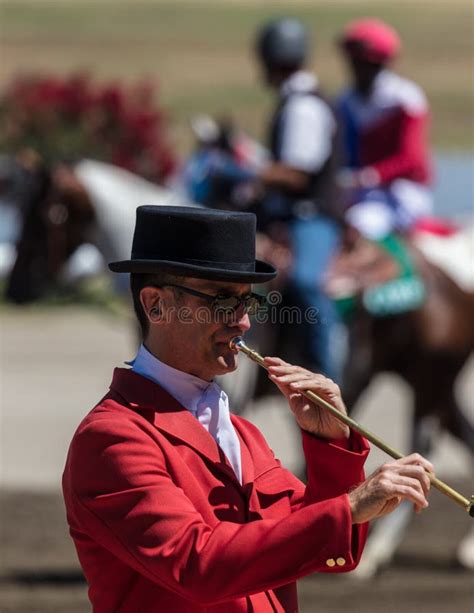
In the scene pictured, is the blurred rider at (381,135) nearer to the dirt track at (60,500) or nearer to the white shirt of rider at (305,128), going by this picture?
the white shirt of rider at (305,128)

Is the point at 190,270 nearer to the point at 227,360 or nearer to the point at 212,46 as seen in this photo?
the point at 227,360

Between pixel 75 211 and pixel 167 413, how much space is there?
4951 millimetres

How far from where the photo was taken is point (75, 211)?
302 inches

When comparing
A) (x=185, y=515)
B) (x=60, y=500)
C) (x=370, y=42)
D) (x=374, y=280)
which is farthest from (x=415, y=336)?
(x=185, y=515)

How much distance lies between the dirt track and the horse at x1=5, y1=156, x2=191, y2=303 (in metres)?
1.26

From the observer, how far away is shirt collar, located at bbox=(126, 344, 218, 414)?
2861 mm

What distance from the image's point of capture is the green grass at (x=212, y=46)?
2825 centimetres

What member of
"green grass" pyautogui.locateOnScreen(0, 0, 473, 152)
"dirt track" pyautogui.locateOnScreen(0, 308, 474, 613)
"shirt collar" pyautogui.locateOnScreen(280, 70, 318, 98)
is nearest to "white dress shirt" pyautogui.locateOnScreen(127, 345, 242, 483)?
"dirt track" pyautogui.locateOnScreen(0, 308, 474, 613)

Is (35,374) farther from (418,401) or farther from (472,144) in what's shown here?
(472,144)

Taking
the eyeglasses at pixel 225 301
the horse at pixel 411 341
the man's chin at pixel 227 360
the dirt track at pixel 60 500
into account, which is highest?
the eyeglasses at pixel 225 301

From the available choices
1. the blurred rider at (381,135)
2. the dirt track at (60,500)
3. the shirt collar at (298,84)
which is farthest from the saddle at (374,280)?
the dirt track at (60,500)

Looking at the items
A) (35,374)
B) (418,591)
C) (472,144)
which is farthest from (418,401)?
(472,144)

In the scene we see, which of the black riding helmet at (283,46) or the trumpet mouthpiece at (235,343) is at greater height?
the trumpet mouthpiece at (235,343)

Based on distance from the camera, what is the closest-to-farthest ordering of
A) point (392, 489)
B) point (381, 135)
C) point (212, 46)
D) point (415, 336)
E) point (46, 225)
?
point (392, 489) → point (415, 336) → point (46, 225) → point (381, 135) → point (212, 46)
